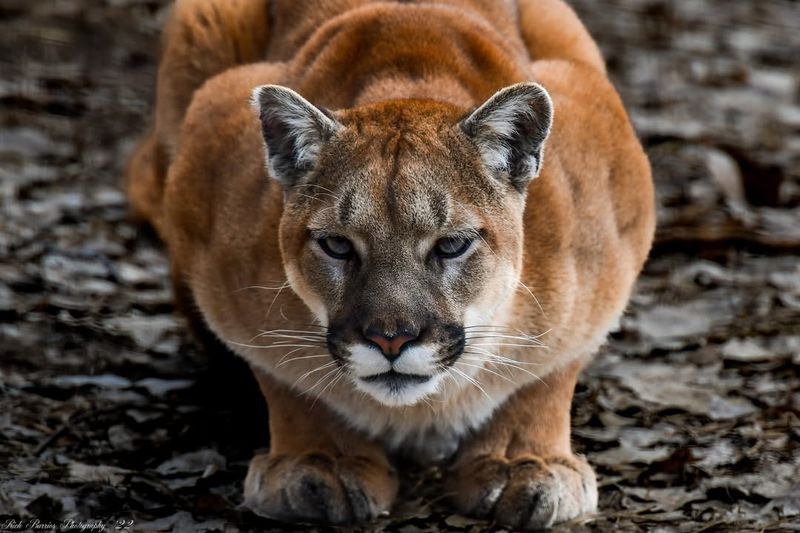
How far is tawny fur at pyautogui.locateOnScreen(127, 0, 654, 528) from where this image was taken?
5.16m

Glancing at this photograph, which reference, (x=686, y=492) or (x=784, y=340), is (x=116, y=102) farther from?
(x=686, y=492)

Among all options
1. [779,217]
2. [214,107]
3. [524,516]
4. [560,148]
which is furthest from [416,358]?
[779,217]

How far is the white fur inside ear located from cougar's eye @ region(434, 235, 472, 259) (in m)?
0.32

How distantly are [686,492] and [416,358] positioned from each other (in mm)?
1474

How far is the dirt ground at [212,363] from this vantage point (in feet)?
17.6

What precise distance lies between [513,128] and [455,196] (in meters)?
0.33

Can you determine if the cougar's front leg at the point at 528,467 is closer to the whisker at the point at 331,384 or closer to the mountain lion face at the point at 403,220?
the mountain lion face at the point at 403,220

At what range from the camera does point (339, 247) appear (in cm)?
475

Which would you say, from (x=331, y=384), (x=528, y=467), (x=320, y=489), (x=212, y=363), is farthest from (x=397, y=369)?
(x=212, y=363)

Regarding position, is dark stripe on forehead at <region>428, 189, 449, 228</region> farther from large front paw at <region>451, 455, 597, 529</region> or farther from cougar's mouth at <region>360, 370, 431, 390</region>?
large front paw at <region>451, 455, 597, 529</region>

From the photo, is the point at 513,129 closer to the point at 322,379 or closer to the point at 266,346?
the point at 322,379

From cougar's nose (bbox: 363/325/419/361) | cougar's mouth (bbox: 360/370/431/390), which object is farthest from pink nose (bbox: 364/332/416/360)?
cougar's mouth (bbox: 360/370/431/390)

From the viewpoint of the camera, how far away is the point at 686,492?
5.43 m

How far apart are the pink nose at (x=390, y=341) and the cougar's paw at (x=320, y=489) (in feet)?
2.77
